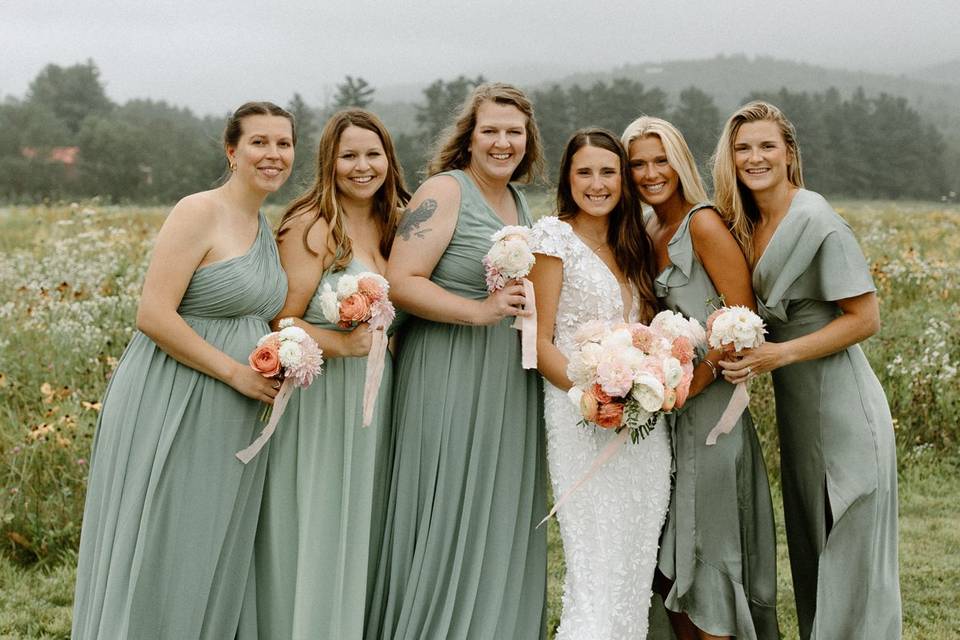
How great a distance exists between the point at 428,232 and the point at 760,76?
155 metres

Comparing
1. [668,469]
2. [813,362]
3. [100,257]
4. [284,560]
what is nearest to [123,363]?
[284,560]

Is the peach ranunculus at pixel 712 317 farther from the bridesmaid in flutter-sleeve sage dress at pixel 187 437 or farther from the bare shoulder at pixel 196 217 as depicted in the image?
the bare shoulder at pixel 196 217

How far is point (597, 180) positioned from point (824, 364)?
1.40 meters

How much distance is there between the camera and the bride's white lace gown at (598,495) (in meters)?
4.39

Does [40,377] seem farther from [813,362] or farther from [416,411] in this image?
[813,362]

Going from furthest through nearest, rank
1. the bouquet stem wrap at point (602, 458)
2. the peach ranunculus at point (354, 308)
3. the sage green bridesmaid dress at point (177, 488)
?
the bouquet stem wrap at point (602, 458)
the peach ranunculus at point (354, 308)
the sage green bridesmaid dress at point (177, 488)

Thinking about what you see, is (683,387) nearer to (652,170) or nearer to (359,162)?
(652,170)

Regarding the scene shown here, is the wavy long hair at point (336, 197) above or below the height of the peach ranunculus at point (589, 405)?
above

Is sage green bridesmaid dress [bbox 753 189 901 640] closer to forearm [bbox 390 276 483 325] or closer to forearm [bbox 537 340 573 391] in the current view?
forearm [bbox 537 340 573 391]

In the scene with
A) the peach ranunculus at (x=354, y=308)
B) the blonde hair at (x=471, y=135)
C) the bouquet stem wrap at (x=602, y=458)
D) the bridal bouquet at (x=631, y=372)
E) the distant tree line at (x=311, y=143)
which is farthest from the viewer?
the distant tree line at (x=311, y=143)

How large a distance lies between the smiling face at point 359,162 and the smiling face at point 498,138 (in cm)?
50

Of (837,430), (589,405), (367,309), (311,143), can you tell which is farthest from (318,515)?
(311,143)

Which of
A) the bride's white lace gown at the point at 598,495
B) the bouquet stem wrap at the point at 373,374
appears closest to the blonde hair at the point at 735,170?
the bride's white lace gown at the point at 598,495

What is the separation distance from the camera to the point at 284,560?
→ 443 centimetres
